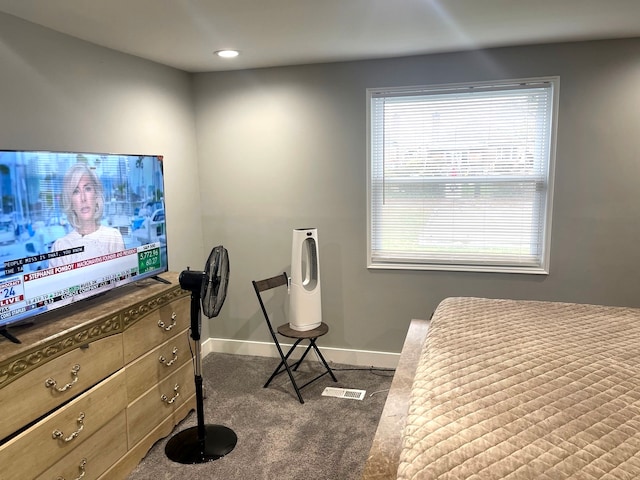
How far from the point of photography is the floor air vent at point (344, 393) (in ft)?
10.2

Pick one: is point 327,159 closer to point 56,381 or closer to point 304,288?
point 304,288

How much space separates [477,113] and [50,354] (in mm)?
2868

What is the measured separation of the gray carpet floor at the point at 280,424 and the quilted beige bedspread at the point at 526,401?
861 millimetres

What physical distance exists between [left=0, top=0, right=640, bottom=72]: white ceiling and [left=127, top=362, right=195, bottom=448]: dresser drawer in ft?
6.19

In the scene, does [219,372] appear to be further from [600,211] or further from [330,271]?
[600,211]

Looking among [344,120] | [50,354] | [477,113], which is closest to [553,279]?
[477,113]

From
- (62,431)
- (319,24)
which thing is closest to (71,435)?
(62,431)

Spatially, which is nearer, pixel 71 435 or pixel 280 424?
pixel 71 435

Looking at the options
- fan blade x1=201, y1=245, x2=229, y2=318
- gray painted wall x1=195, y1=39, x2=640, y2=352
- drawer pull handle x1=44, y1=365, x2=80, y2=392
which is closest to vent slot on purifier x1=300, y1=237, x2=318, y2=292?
gray painted wall x1=195, y1=39, x2=640, y2=352

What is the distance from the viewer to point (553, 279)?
318cm

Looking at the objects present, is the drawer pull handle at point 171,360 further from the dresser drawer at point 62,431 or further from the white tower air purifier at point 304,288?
the white tower air purifier at point 304,288

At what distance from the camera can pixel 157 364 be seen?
2.52 meters

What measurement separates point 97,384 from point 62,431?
25 cm

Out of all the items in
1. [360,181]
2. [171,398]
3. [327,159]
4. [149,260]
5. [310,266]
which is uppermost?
[327,159]
